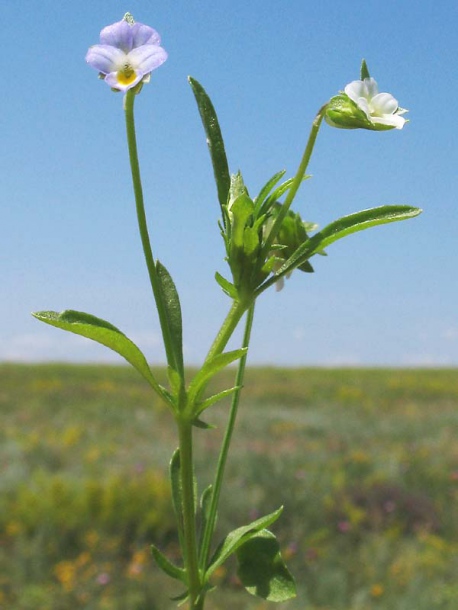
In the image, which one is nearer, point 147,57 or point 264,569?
point 147,57

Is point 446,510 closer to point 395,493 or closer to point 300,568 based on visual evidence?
point 395,493

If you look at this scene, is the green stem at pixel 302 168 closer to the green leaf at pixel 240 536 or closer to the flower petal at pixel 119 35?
the flower petal at pixel 119 35

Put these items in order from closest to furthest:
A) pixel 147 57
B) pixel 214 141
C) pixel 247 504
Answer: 1. pixel 147 57
2. pixel 214 141
3. pixel 247 504

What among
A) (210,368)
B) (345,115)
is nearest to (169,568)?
(210,368)

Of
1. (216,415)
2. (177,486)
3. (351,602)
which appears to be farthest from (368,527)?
(177,486)

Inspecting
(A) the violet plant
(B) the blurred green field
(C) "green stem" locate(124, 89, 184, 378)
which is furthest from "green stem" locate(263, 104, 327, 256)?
(B) the blurred green field

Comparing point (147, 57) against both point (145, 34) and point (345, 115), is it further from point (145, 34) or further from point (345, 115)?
point (345, 115)
